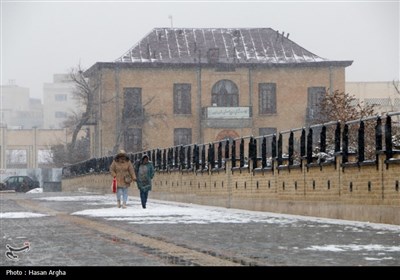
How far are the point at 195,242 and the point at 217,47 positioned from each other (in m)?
69.4

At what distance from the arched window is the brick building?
0.02 metres

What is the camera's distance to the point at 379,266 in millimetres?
11633

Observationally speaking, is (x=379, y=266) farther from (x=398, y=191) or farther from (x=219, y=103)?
(x=219, y=103)

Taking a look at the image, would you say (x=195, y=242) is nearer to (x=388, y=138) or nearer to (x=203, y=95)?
(x=388, y=138)

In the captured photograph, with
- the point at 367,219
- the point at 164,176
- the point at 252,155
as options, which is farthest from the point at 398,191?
the point at 164,176

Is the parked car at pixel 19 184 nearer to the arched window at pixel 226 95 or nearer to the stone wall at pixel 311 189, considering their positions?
the arched window at pixel 226 95

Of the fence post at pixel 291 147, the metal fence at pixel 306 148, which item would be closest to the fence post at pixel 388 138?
the metal fence at pixel 306 148

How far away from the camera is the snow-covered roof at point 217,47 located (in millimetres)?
83125

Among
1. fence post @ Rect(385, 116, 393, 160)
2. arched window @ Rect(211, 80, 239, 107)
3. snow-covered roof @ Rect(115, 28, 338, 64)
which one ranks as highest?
snow-covered roof @ Rect(115, 28, 338, 64)

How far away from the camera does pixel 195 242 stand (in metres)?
16.0

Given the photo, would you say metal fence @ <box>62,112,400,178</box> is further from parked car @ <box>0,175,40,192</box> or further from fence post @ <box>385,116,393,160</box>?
parked car @ <box>0,175,40,192</box>

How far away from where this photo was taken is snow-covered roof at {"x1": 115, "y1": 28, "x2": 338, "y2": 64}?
273 ft

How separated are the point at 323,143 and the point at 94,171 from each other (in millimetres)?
46074

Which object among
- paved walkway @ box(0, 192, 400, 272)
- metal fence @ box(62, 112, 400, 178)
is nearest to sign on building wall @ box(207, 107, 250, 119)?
metal fence @ box(62, 112, 400, 178)
